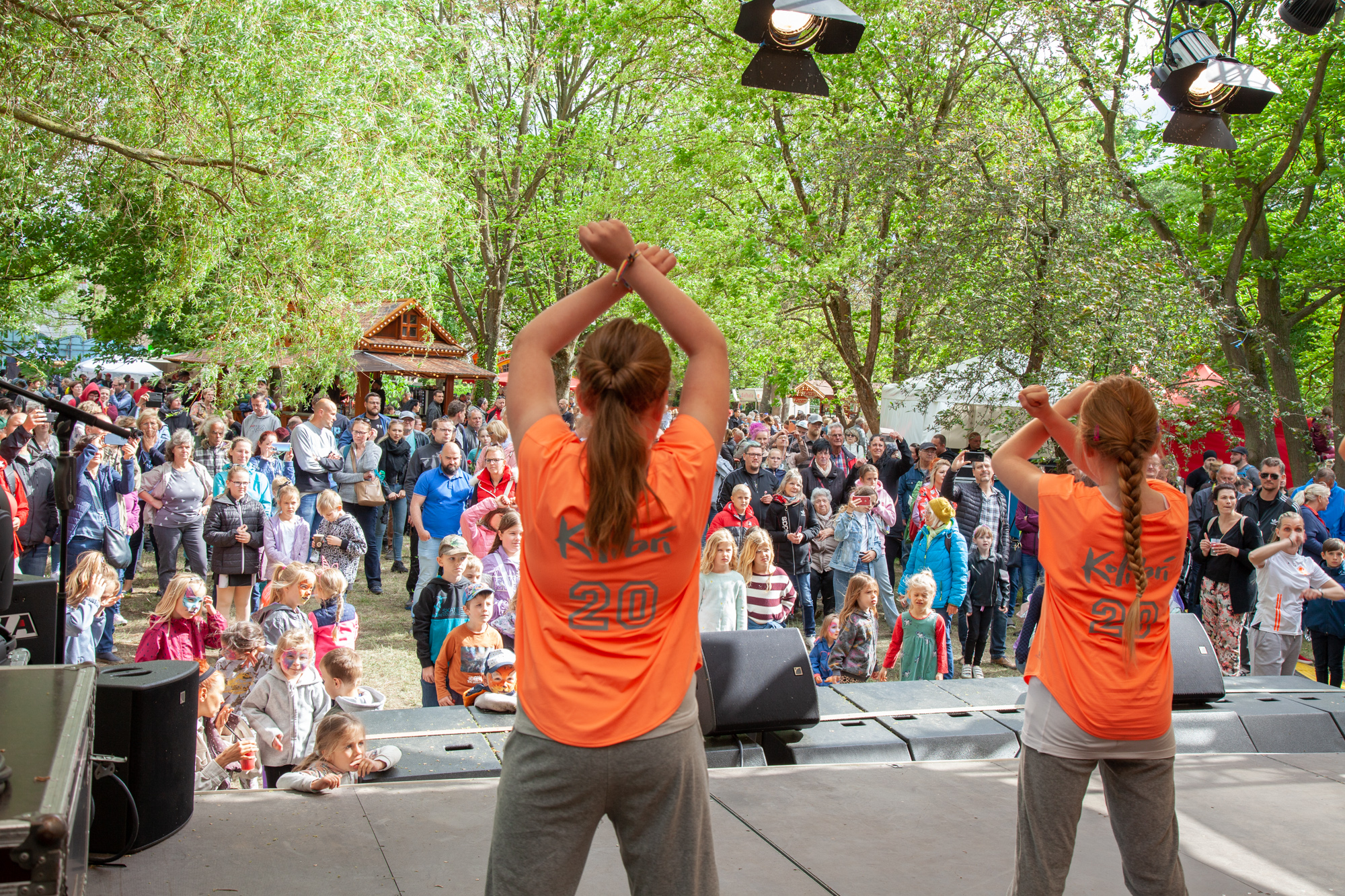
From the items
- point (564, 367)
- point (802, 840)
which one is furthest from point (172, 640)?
point (564, 367)

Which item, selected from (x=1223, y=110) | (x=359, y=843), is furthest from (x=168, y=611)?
(x=1223, y=110)

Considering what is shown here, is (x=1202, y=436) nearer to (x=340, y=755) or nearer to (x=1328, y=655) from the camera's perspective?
(x=1328, y=655)

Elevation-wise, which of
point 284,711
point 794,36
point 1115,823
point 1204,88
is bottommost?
point 284,711

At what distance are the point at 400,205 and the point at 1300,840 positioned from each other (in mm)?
9323

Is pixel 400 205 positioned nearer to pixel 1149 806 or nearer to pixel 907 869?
pixel 907 869

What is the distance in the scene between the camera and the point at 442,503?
8.97 metres

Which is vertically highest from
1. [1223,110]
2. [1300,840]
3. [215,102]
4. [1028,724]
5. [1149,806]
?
[215,102]

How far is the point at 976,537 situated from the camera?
8.67 metres

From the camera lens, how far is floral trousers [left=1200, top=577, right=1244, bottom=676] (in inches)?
324

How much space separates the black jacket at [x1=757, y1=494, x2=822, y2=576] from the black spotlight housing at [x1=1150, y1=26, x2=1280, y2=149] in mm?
4311

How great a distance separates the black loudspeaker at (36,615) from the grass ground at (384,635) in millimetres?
2422

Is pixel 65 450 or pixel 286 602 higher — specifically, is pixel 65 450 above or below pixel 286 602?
above

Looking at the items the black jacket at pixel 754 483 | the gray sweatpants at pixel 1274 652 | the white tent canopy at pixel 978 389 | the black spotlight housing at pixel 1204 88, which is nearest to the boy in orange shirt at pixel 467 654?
the black jacket at pixel 754 483

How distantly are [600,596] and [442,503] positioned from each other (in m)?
7.23
